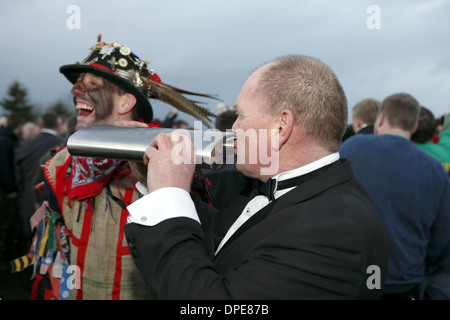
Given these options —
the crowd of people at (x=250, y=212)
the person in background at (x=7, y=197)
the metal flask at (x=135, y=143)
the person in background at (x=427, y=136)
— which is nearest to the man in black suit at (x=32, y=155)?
the person in background at (x=7, y=197)

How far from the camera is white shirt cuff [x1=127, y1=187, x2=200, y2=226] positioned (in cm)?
118

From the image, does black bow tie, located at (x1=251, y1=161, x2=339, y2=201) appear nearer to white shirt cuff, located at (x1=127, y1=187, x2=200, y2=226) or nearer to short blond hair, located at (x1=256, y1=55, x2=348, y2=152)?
short blond hair, located at (x1=256, y1=55, x2=348, y2=152)

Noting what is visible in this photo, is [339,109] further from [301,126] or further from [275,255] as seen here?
[275,255]

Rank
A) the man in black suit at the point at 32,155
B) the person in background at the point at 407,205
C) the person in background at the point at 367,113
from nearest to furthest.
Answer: the person in background at the point at 407,205, the person in background at the point at 367,113, the man in black suit at the point at 32,155

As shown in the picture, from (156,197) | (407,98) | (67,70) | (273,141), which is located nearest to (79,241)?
(67,70)

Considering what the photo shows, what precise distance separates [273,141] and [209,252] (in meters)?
0.43

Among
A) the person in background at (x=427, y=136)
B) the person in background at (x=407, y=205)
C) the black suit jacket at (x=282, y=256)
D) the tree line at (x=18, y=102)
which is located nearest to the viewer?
the black suit jacket at (x=282, y=256)

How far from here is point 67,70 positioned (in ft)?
6.44

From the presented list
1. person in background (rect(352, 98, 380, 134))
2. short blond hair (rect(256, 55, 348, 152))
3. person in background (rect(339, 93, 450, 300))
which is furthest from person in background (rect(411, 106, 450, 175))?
short blond hair (rect(256, 55, 348, 152))

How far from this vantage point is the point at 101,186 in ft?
6.28

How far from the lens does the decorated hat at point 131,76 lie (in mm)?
1928

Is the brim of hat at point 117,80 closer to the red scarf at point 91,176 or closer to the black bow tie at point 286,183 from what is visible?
the red scarf at point 91,176

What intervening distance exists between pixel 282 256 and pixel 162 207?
0.37 metres

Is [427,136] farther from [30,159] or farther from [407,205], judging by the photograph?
[30,159]
